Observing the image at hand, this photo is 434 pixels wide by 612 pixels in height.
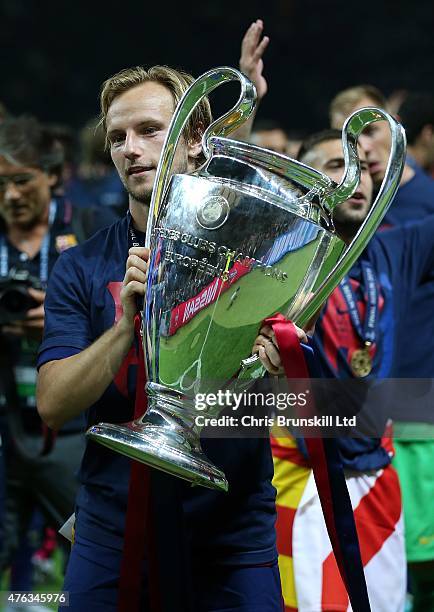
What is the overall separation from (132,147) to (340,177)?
1.47m

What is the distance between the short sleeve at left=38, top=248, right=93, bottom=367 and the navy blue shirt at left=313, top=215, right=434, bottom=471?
1.08m

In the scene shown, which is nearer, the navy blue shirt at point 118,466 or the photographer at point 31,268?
the navy blue shirt at point 118,466

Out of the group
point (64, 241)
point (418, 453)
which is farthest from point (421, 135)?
point (418, 453)

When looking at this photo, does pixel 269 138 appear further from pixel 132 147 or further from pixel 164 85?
pixel 132 147

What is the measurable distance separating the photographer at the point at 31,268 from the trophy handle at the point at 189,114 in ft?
7.11

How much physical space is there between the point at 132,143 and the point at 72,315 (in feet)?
1.27

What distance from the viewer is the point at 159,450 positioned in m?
2.04

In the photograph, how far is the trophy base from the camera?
2.04 metres

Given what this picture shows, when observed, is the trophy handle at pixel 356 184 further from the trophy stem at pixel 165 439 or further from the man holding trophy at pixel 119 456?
the man holding trophy at pixel 119 456

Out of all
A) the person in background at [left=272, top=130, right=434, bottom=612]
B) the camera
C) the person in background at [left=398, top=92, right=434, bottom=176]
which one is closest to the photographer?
the camera

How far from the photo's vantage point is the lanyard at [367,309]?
354 centimetres

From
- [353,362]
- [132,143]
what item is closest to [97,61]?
[353,362]

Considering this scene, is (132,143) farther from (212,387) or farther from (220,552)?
(220,552)

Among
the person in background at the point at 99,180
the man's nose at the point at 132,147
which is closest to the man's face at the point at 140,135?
the man's nose at the point at 132,147
